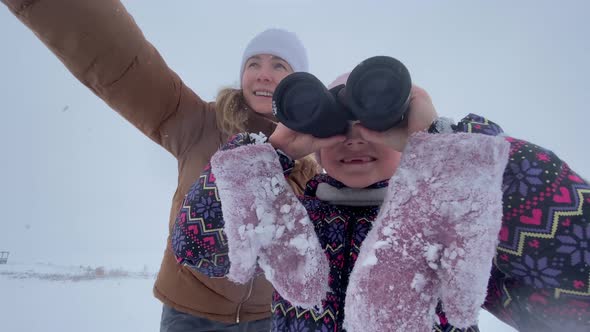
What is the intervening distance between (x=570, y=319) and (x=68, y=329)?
4.17 meters

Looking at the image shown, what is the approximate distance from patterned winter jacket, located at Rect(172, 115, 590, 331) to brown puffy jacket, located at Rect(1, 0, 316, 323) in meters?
0.56

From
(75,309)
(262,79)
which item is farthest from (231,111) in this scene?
(75,309)

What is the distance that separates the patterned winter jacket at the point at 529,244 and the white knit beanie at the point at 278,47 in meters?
0.99

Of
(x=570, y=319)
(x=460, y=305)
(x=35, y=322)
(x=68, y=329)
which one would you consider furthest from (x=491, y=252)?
(x=35, y=322)

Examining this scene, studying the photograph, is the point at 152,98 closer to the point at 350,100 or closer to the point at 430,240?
the point at 350,100

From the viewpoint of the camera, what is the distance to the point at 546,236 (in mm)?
501

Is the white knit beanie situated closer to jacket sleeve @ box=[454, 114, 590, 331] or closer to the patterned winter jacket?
the patterned winter jacket

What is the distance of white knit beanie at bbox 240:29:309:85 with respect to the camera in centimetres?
152

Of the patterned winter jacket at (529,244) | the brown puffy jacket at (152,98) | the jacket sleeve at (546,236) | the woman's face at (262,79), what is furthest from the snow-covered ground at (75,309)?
the jacket sleeve at (546,236)

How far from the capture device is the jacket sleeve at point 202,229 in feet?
2.20

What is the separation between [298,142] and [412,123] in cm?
24

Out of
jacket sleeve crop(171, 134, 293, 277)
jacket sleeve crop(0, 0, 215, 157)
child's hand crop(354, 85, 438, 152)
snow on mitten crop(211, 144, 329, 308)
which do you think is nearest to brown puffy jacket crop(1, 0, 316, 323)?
jacket sleeve crop(0, 0, 215, 157)

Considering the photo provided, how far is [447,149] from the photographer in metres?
0.54

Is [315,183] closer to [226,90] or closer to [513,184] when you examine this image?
[513,184]
